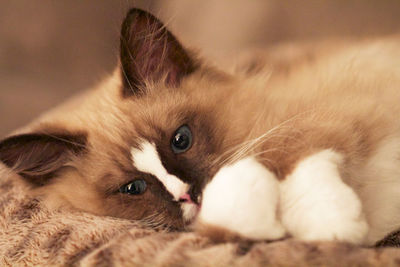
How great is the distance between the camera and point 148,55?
1375mm

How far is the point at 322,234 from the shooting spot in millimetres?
919

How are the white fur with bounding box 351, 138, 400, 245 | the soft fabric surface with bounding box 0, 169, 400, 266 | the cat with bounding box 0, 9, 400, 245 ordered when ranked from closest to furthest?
Answer: the soft fabric surface with bounding box 0, 169, 400, 266
the cat with bounding box 0, 9, 400, 245
the white fur with bounding box 351, 138, 400, 245

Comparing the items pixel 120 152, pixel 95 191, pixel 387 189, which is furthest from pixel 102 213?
pixel 387 189

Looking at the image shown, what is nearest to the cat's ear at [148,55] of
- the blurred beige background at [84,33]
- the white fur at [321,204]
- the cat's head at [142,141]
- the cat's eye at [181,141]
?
the cat's head at [142,141]

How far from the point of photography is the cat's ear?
1.30 m

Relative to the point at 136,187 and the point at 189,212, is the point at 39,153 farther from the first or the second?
the point at 189,212

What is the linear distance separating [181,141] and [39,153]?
0.47 m

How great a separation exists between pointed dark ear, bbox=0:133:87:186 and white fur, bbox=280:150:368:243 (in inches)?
27.2

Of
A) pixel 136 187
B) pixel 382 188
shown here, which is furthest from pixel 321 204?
pixel 136 187

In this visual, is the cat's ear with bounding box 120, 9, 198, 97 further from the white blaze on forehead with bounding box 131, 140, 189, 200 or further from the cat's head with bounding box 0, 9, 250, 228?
the white blaze on forehead with bounding box 131, 140, 189, 200

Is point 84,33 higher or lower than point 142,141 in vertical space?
higher

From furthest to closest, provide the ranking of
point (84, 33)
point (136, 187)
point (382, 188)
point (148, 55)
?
point (84, 33)
point (148, 55)
point (136, 187)
point (382, 188)

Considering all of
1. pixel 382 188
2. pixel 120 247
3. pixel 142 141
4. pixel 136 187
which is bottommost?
pixel 382 188

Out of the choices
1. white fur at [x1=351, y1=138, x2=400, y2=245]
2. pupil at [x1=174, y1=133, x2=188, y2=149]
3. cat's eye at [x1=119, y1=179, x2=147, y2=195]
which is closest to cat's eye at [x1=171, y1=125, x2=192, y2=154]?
pupil at [x1=174, y1=133, x2=188, y2=149]
